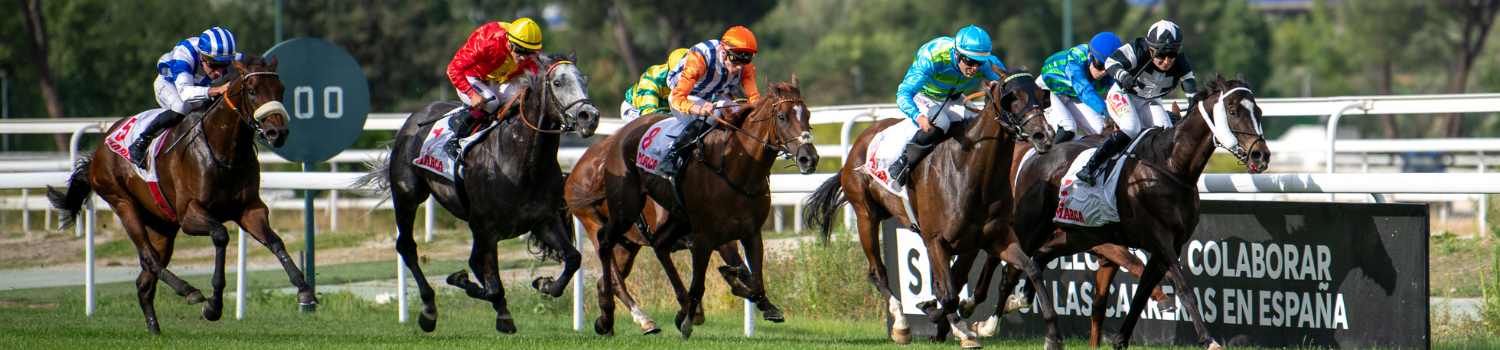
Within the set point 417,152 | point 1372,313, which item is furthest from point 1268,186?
point 417,152

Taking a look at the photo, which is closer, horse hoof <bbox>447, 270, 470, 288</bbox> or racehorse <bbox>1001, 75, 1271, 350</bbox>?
racehorse <bbox>1001, 75, 1271, 350</bbox>

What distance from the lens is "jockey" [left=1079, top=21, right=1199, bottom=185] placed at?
696 centimetres

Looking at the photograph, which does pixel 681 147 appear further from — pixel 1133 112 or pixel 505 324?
pixel 1133 112

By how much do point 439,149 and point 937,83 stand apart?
2724mm

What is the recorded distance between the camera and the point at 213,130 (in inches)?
289

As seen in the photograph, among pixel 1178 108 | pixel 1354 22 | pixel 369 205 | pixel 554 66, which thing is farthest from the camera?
pixel 1354 22

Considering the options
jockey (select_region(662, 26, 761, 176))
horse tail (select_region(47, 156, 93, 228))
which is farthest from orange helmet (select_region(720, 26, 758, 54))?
horse tail (select_region(47, 156, 93, 228))

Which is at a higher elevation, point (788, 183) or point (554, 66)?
point (554, 66)

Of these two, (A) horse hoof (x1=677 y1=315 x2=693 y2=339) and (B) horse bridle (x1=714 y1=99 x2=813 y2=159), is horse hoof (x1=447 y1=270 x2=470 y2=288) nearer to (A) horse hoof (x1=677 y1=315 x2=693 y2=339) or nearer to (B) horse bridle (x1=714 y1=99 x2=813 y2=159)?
(A) horse hoof (x1=677 y1=315 x2=693 y2=339)

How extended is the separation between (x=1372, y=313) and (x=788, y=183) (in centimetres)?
318

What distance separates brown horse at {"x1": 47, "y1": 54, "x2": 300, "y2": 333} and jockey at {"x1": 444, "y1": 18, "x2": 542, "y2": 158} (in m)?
0.91

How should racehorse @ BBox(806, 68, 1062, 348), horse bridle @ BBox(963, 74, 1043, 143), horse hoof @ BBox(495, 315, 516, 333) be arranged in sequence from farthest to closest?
horse hoof @ BBox(495, 315, 516, 333), racehorse @ BBox(806, 68, 1062, 348), horse bridle @ BBox(963, 74, 1043, 143)

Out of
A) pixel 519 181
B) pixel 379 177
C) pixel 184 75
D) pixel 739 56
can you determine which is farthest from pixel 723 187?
pixel 184 75

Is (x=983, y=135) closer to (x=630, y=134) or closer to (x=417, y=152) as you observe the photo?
(x=630, y=134)
